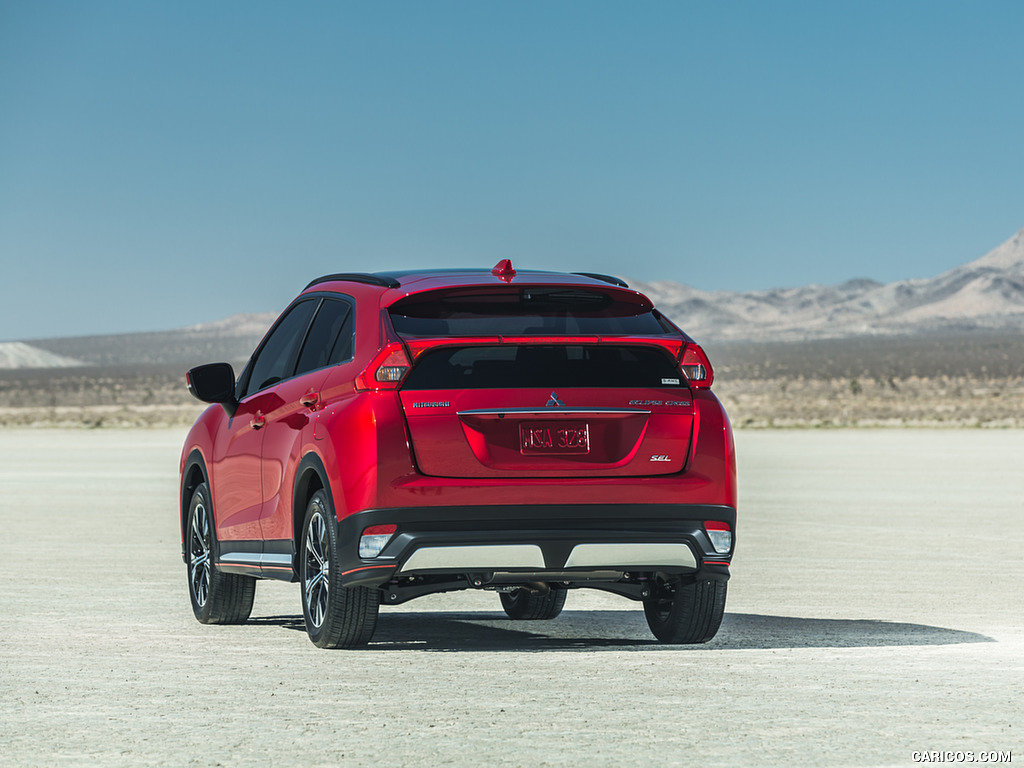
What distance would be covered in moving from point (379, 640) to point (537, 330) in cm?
228

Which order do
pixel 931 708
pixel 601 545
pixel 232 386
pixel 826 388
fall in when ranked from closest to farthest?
pixel 931 708 → pixel 601 545 → pixel 232 386 → pixel 826 388

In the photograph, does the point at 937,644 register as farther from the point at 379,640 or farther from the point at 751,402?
the point at 751,402

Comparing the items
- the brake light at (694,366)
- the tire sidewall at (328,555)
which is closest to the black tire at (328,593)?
the tire sidewall at (328,555)

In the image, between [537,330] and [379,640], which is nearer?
[537,330]

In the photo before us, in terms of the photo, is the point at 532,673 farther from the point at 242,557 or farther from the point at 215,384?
the point at 215,384

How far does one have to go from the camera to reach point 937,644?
391 inches

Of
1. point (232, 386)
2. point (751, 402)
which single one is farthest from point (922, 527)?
point (751, 402)

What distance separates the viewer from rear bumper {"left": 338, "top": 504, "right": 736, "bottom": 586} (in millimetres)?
8461

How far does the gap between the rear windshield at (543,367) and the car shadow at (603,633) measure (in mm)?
1716

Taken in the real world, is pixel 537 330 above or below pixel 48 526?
above

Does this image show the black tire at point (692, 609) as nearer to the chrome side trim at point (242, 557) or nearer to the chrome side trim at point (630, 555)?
the chrome side trim at point (630, 555)

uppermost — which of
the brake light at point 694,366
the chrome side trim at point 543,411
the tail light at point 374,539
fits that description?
the brake light at point 694,366

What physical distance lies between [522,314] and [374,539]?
1.39m

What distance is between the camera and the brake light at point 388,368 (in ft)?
28.1
